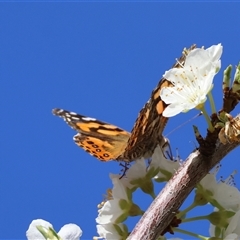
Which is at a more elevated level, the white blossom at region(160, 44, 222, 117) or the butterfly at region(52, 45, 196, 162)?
the butterfly at region(52, 45, 196, 162)

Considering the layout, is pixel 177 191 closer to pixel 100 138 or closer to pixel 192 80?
pixel 192 80

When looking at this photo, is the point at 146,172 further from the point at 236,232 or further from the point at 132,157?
the point at 236,232

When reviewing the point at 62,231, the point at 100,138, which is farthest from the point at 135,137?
the point at 62,231

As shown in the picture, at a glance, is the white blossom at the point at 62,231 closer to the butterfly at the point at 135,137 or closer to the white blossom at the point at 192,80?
the butterfly at the point at 135,137

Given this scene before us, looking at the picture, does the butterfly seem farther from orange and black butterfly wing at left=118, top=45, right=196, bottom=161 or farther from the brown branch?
the brown branch

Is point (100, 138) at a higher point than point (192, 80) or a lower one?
higher

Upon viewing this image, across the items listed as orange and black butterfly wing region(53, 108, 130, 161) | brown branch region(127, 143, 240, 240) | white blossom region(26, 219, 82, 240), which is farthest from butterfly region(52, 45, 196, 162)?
brown branch region(127, 143, 240, 240)

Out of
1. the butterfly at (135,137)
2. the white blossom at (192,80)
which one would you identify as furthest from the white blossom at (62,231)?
the white blossom at (192,80)
